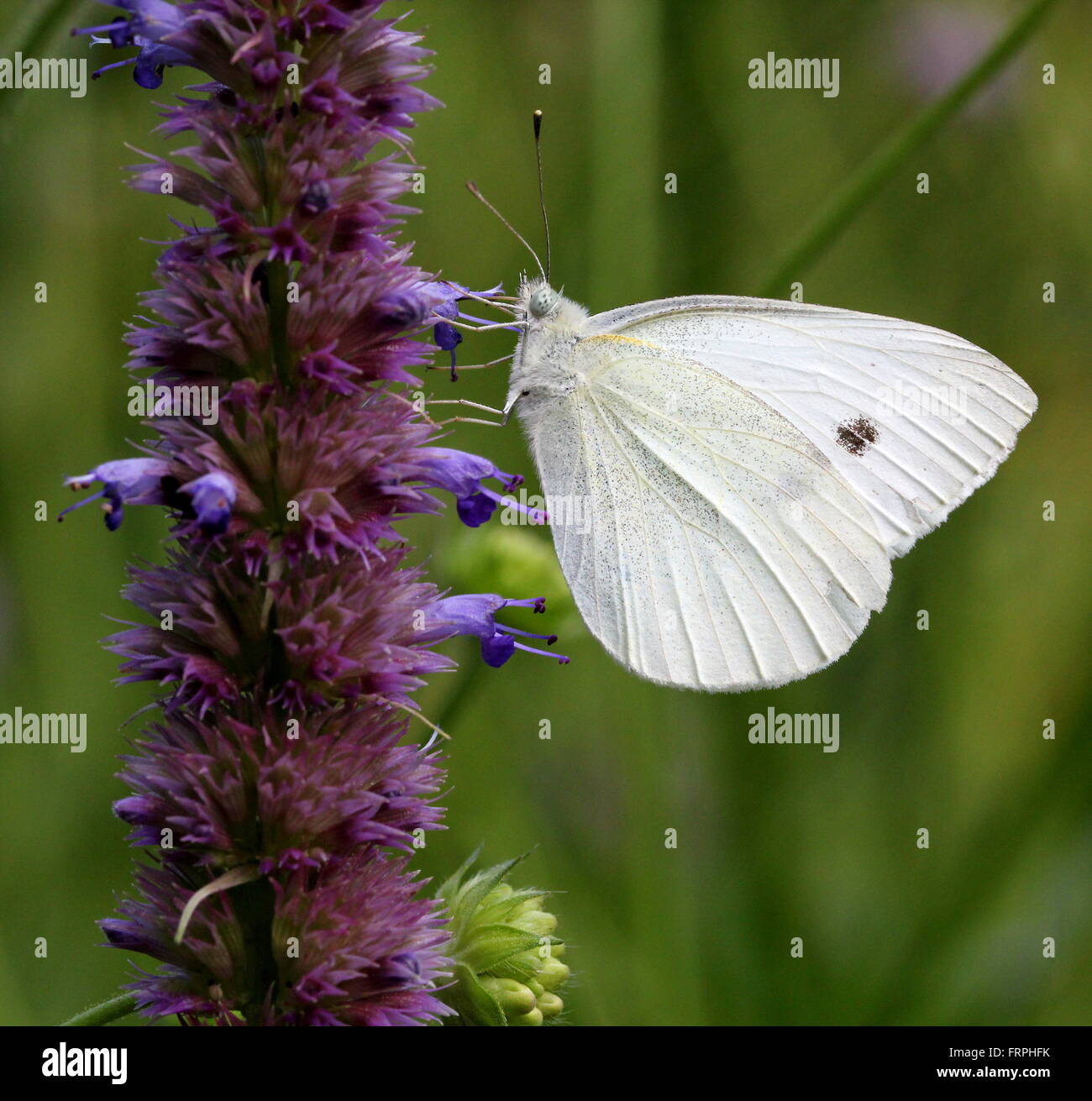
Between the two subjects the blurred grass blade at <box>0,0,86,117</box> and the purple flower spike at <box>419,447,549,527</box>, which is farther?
the blurred grass blade at <box>0,0,86,117</box>

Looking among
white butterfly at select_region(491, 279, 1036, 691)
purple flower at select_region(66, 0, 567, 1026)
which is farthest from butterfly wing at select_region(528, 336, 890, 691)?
purple flower at select_region(66, 0, 567, 1026)

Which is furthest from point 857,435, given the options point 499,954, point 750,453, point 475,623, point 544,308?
point 499,954

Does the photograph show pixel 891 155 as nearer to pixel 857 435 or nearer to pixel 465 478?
pixel 857 435

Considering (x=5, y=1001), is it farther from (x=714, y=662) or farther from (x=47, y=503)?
(x=714, y=662)

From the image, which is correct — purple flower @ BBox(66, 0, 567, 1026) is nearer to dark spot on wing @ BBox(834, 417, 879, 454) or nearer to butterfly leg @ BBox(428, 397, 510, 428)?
butterfly leg @ BBox(428, 397, 510, 428)
